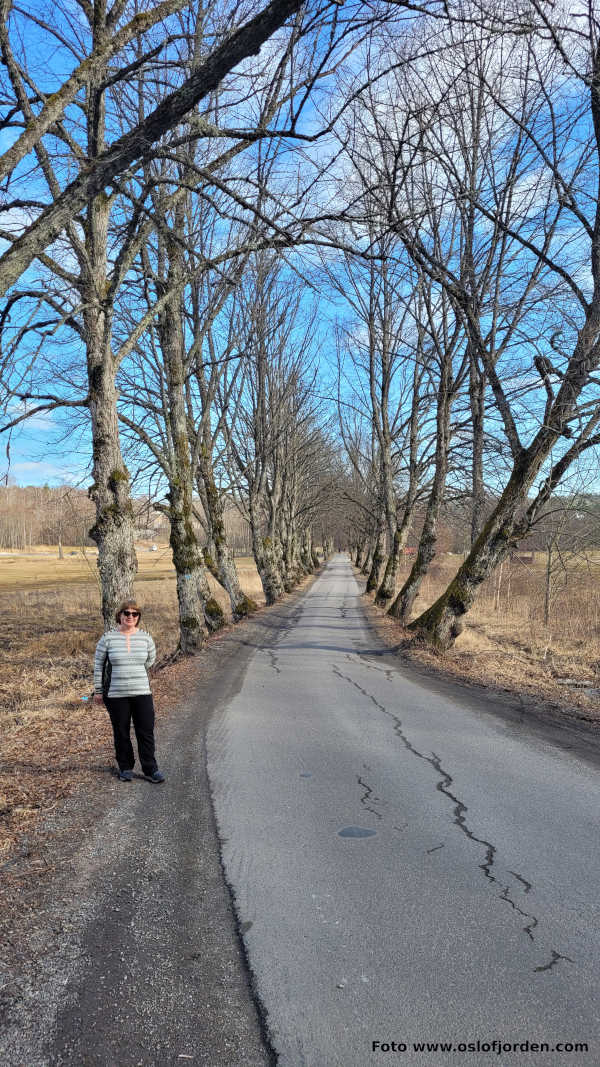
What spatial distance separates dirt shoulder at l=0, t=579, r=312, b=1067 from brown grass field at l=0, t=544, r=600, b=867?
1.31ft

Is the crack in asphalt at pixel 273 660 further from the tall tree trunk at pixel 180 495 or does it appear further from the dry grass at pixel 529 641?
the dry grass at pixel 529 641

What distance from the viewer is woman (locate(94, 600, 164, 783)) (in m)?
4.55

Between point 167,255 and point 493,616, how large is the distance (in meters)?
14.9

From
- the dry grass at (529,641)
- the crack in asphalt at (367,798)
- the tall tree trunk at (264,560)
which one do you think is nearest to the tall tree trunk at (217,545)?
the tall tree trunk at (264,560)

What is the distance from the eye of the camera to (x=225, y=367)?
17.9m

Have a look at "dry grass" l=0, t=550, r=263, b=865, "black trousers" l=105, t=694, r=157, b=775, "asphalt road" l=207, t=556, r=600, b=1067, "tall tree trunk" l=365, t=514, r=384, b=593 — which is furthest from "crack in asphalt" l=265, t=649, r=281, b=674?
"tall tree trunk" l=365, t=514, r=384, b=593

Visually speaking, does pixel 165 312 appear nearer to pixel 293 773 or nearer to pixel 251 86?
pixel 251 86

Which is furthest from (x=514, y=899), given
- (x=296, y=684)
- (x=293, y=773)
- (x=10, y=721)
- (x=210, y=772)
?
(x=10, y=721)

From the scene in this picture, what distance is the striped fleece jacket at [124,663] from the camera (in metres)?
4.62

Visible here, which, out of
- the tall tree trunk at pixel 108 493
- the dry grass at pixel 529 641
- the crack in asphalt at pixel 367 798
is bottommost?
the dry grass at pixel 529 641

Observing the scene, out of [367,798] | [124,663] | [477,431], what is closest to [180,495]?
[477,431]

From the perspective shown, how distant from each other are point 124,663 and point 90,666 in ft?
30.2

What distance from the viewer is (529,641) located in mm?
14125

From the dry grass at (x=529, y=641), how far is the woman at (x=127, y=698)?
4846mm
